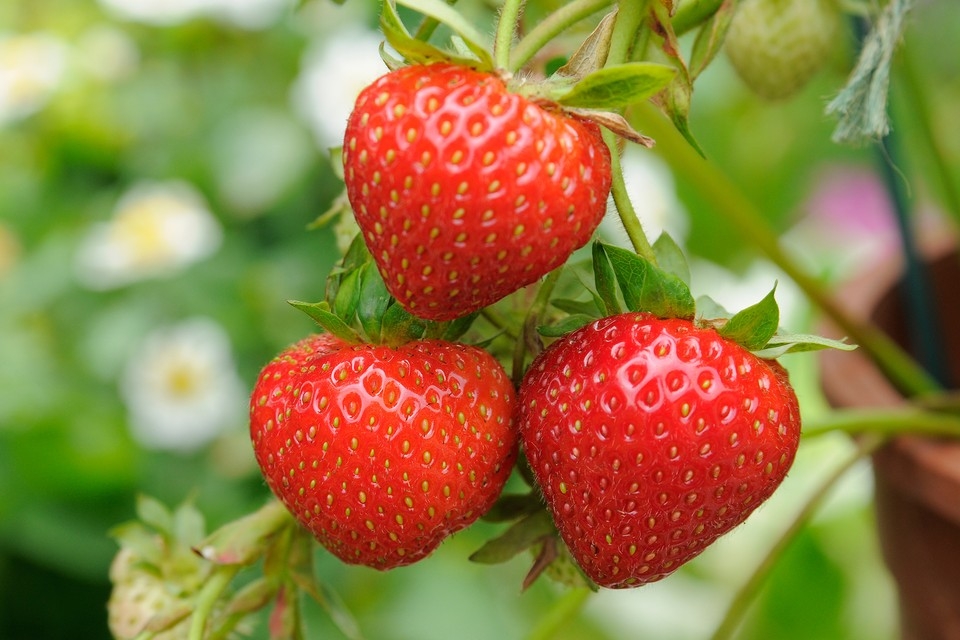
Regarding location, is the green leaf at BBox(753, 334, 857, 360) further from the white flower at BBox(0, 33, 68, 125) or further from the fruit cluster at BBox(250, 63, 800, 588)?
the white flower at BBox(0, 33, 68, 125)

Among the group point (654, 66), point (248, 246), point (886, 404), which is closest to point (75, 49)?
point (248, 246)

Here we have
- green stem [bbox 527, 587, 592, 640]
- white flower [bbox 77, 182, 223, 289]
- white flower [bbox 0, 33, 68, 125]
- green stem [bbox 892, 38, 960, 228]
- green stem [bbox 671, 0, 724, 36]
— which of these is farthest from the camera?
white flower [bbox 0, 33, 68, 125]

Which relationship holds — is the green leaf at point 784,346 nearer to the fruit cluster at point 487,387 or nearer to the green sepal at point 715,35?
the fruit cluster at point 487,387

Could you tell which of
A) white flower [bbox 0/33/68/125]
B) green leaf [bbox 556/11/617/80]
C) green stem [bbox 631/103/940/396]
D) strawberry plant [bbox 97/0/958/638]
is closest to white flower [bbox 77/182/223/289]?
white flower [bbox 0/33/68/125]

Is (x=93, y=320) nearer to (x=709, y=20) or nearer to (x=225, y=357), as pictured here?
(x=225, y=357)

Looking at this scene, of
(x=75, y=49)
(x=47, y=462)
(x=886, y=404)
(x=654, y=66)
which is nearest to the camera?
(x=654, y=66)

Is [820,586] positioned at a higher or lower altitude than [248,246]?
lower
